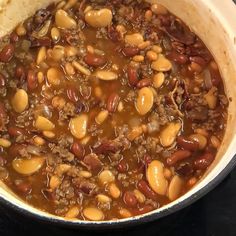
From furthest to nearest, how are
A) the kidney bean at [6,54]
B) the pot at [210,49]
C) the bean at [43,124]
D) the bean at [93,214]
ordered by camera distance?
the kidney bean at [6,54] < the bean at [43,124] < the bean at [93,214] < the pot at [210,49]

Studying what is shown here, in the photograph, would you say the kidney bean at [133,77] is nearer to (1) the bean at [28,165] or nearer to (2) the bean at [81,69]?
(2) the bean at [81,69]

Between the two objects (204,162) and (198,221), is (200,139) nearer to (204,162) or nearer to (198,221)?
(204,162)

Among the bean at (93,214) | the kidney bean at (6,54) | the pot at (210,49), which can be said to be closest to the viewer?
the pot at (210,49)

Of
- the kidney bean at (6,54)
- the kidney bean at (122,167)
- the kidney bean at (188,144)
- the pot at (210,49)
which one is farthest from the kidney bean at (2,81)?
the kidney bean at (188,144)

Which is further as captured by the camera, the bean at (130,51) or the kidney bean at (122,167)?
the bean at (130,51)

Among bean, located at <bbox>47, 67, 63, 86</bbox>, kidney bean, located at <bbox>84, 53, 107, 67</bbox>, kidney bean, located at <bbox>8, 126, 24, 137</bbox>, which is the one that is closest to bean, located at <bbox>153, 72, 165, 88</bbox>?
kidney bean, located at <bbox>84, 53, 107, 67</bbox>

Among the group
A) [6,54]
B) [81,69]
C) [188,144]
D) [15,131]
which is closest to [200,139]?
[188,144]

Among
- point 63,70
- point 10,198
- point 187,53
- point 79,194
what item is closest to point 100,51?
point 63,70
